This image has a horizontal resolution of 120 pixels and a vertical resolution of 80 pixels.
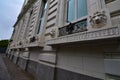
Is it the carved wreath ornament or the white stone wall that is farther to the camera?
the white stone wall

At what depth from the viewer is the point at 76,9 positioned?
4.06 meters

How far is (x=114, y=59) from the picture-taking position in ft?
7.15

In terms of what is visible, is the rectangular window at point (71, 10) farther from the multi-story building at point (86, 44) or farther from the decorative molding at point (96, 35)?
the decorative molding at point (96, 35)

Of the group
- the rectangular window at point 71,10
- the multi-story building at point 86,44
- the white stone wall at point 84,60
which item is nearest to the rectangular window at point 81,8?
the multi-story building at point 86,44

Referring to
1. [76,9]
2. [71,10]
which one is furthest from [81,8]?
[71,10]

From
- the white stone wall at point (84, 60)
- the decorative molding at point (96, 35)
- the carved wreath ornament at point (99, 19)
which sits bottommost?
the white stone wall at point (84, 60)

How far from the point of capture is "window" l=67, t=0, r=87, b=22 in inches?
145

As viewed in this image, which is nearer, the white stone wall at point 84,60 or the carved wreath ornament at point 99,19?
the carved wreath ornament at point 99,19

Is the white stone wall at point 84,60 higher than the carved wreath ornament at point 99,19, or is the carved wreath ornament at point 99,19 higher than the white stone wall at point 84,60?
the carved wreath ornament at point 99,19

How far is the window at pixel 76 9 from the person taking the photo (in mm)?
3691

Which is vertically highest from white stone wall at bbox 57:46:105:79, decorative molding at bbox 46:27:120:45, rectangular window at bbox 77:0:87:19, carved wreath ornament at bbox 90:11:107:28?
rectangular window at bbox 77:0:87:19

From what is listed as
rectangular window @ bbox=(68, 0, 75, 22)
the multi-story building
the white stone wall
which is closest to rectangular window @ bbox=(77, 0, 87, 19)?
the multi-story building

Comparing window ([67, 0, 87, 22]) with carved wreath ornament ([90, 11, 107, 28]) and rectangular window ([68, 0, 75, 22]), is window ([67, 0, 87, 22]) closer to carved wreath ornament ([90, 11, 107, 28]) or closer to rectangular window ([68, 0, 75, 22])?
rectangular window ([68, 0, 75, 22])

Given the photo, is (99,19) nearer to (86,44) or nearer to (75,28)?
(86,44)
